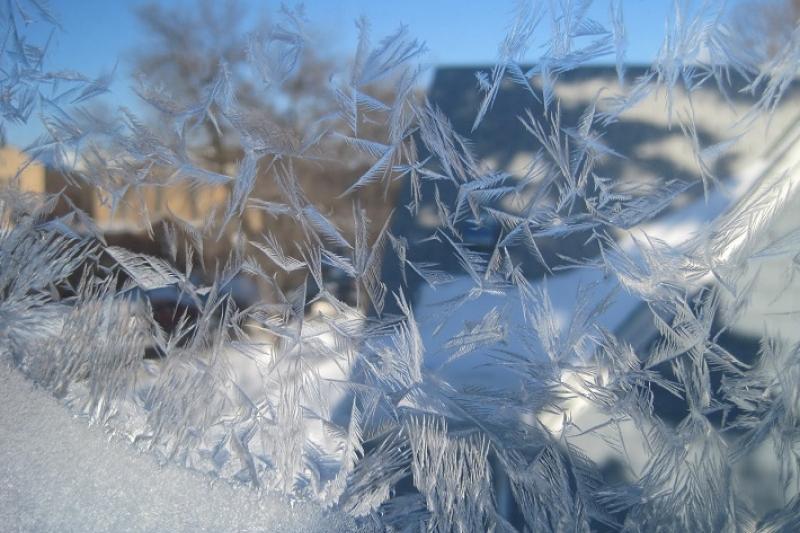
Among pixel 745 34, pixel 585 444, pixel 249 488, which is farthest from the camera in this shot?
pixel 249 488

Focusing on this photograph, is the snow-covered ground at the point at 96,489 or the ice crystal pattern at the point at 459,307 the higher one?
the ice crystal pattern at the point at 459,307


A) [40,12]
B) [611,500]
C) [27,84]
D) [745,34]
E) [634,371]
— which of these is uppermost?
[745,34]

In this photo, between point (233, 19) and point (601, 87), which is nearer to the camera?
point (601, 87)

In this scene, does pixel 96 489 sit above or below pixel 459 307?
below

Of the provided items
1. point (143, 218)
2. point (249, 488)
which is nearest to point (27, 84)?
point (143, 218)

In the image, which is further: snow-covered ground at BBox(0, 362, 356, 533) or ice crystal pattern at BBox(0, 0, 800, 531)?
snow-covered ground at BBox(0, 362, 356, 533)

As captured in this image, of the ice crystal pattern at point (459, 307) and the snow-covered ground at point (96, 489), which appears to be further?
the snow-covered ground at point (96, 489)

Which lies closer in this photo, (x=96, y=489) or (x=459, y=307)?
(x=459, y=307)

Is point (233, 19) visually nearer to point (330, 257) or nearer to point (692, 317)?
point (330, 257)

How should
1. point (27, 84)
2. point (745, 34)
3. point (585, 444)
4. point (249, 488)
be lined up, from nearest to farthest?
point (745, 34) → point (585, 444) → point (249, 488) → point (27, 84)

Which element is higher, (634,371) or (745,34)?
(745,34)

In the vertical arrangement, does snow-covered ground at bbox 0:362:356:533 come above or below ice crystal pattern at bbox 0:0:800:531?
below
